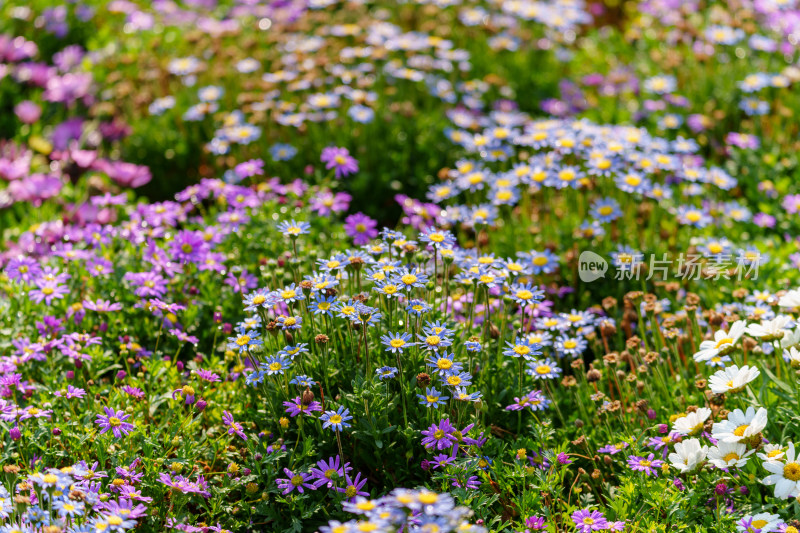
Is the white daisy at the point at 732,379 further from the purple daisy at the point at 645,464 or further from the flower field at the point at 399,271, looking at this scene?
the purple daisy at the point at 645,464

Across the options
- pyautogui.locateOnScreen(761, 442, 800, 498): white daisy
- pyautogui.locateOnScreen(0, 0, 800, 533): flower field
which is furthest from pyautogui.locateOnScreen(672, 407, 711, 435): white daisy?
pyautogui.locateOnScreen(761, 442, 800, 498): white daisy

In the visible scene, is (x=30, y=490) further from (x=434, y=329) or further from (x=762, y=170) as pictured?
(x=762, y=170)

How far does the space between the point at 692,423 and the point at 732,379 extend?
0.19m

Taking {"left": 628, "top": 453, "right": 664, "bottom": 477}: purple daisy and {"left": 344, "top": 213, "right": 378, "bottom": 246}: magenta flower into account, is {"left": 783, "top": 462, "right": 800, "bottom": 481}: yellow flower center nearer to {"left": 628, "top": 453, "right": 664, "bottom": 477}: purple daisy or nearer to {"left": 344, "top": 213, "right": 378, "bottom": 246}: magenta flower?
{"left": 628, "top": 453, "right": 664, "bottom": 477}: purple daisy

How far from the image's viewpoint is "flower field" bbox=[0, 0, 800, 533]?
Result: 2547 mm

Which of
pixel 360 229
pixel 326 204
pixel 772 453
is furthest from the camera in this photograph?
pixel 326 204

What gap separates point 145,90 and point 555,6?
3020 mm

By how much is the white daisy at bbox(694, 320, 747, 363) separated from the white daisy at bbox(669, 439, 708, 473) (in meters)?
0.33

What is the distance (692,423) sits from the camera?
101 inches

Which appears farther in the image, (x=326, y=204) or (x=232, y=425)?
(x=326, y=204)

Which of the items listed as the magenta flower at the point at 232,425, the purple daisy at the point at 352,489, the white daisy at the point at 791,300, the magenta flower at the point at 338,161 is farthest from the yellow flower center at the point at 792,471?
the magenta flower at the point at 338,161

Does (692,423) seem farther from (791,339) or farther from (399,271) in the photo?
(399,271)

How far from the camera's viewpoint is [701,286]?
3.67 metres

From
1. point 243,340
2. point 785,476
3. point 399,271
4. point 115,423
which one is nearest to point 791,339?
point 785,476
